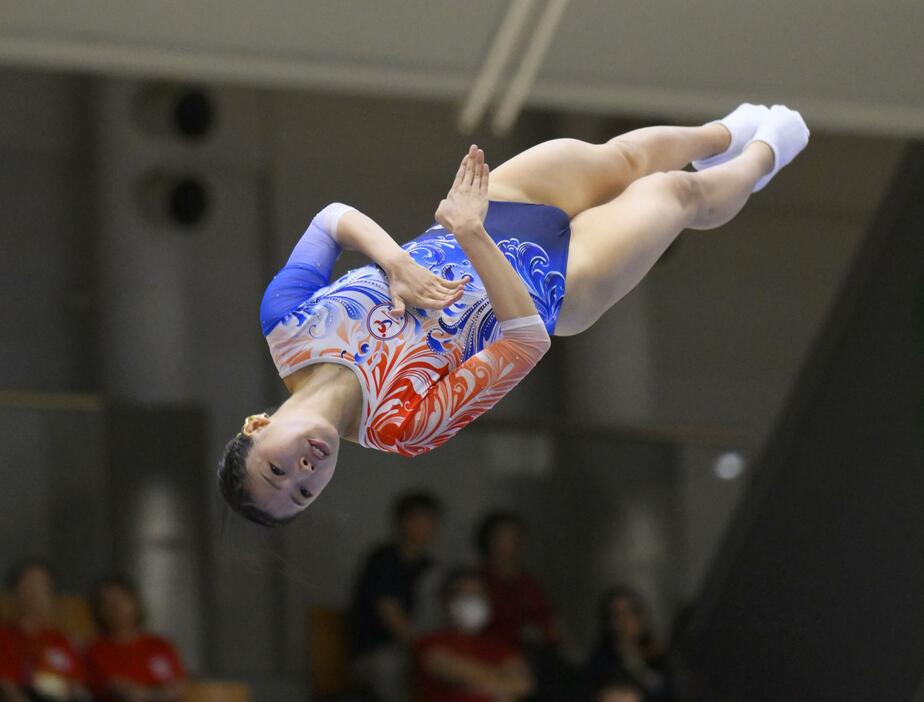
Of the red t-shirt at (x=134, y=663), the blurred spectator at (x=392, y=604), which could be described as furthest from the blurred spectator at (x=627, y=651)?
the red t-shirt at (x=134, y=663)

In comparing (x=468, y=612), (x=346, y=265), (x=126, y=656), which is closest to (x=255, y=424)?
(x=126, y=656)

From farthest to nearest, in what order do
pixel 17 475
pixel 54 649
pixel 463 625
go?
pixel 17 475
pixel 463 625
pixel 54 649

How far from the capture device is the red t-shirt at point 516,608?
7309mm

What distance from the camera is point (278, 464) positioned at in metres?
3.51

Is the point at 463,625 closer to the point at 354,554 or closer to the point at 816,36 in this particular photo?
the point at 354,554

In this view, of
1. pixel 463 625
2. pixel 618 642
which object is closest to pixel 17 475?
pixel 463 625

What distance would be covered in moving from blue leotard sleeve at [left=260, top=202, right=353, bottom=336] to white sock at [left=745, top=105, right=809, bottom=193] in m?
1.13

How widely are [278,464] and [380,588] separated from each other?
3745mm

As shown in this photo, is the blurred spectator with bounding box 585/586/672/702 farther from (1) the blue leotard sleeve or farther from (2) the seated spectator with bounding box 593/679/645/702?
(1) the blue leotard sleeve

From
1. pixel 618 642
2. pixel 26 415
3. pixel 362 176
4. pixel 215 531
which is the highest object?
pixel 362 176

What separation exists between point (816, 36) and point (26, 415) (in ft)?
12.7

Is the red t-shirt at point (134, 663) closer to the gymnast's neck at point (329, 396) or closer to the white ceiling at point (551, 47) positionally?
the white ceiling at point (551, 47)

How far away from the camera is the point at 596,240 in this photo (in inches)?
156

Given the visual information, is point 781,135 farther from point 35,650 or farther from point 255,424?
point 35,650
